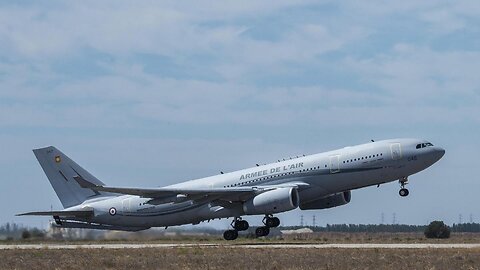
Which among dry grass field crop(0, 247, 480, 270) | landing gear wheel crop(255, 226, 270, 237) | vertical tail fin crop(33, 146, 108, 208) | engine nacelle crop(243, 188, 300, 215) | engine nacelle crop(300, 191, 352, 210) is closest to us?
dry grass field crop(0, 247, 480, 270)

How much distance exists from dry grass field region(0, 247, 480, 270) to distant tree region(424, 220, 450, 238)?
80.5ft

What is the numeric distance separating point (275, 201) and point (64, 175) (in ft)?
53.0

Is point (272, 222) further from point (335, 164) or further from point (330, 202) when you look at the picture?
point (335, 164)

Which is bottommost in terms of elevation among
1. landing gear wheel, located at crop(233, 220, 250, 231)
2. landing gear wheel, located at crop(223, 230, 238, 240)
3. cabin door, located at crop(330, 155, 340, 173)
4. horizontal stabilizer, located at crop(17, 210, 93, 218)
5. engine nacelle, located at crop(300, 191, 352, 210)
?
landing gear wheel, located at crop(223, 230, 238, 240)

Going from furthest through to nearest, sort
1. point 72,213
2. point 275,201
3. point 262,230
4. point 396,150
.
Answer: point 72,213 → point 262,230 → point 396,150 → point 275,201

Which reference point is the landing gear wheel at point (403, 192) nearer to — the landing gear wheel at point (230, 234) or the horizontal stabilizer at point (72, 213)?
the landing gear wheel at point (230, 234)

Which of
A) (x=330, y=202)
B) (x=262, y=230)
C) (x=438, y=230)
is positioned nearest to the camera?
→ (x=262, y=230)

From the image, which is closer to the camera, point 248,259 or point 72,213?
point 248,259

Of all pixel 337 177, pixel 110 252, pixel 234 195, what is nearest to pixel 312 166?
pixel 337 177

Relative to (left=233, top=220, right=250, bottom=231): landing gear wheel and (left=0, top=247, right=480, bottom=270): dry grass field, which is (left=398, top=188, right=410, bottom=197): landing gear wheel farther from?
(left=0, top=247, right=480, bottom=270): dry grass field

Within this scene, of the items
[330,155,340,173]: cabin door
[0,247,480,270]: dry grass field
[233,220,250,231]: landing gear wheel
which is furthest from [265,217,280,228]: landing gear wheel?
[0,247,480,270]: dry grass field

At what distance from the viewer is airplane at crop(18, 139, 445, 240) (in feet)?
173

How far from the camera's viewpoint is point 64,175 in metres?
60.5

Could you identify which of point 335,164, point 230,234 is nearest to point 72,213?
point 230,234
